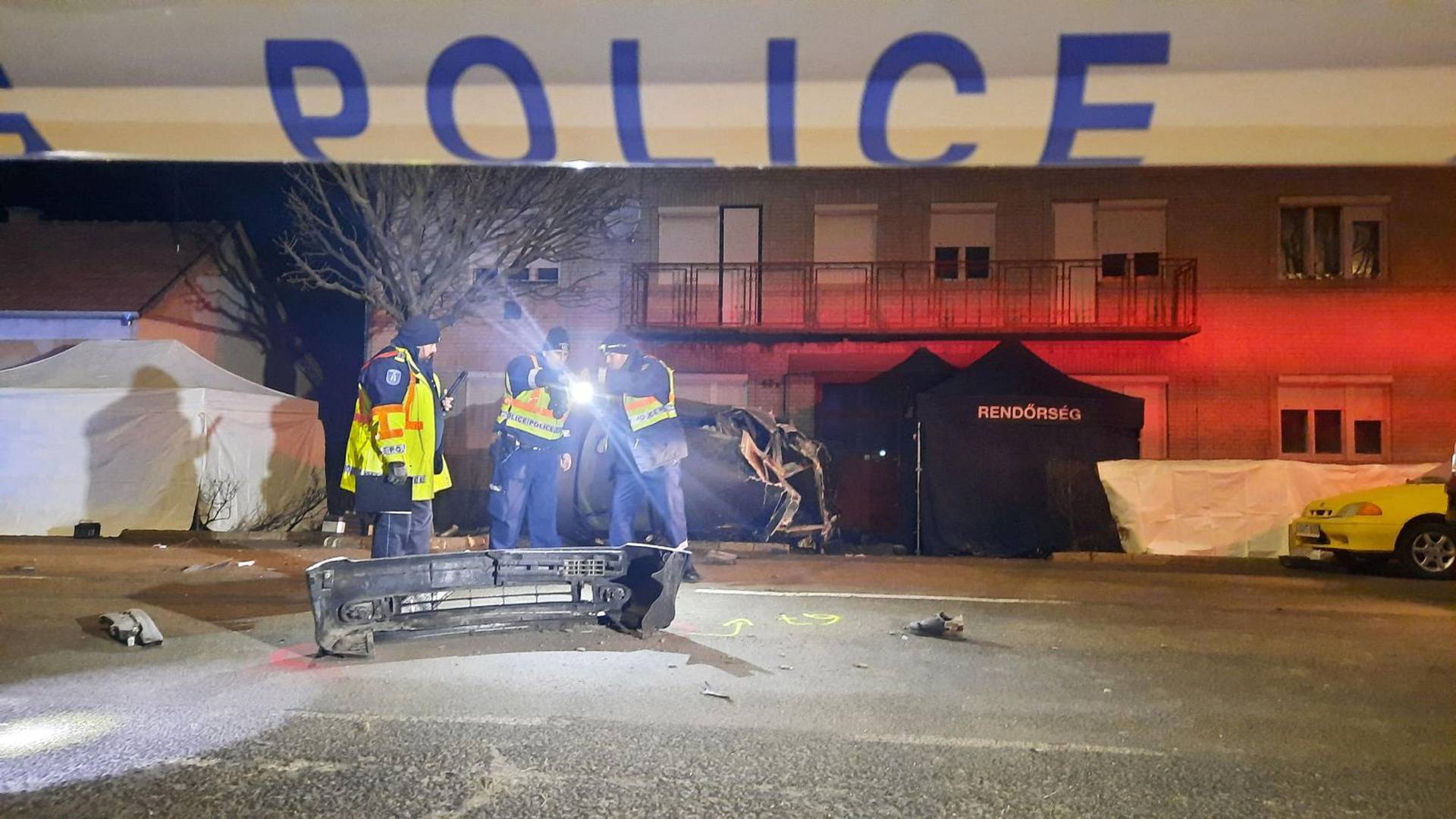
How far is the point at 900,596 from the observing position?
25.1 ft

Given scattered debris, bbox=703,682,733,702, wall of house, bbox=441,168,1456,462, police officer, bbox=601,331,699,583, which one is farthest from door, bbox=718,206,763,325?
scattered debris, bbox=703,682,733,702

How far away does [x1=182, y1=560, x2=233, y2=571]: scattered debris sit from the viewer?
9.09m

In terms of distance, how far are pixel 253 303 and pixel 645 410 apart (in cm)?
1520

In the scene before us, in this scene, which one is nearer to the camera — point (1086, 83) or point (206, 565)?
point (1086, 83)

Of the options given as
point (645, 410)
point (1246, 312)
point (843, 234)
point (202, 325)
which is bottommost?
point (645, 410)

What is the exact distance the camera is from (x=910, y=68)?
3023 mm

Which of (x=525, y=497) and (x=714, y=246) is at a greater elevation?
(x=714, y=246)

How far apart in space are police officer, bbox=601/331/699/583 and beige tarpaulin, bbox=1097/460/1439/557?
24.5ft

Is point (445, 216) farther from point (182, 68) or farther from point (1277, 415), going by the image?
point (1277, 415)

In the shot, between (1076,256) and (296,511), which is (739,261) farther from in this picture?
(296,511)

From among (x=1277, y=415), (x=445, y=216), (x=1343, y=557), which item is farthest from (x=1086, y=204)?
(x=445, y=216)

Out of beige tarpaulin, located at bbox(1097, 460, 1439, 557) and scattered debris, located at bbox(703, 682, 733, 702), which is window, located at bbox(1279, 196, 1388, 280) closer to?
beige tarpaulin, located at bbox(1097, 460, 1439, 557)

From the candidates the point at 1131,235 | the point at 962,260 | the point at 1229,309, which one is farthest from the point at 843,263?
the point at 1229,309

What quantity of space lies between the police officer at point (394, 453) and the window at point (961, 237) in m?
13.6
